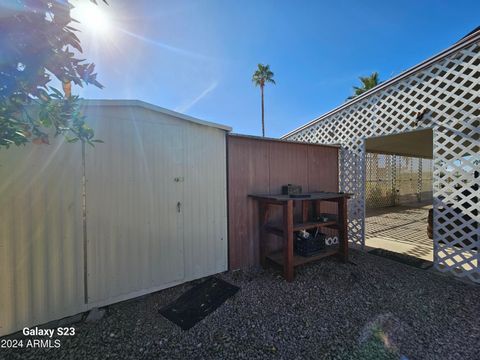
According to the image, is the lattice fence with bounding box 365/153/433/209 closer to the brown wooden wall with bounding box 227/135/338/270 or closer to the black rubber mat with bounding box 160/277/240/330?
the brown wooden wall with bounding box 227/135/338/270

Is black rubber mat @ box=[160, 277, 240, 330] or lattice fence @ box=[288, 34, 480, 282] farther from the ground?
lattice fence @ box=[288, 34, 480, 282]

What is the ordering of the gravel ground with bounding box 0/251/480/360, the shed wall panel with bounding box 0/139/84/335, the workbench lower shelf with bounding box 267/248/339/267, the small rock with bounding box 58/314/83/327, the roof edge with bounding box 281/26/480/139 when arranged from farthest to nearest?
1. the workbench lower shelf with bounding box 267/248/339/267
2. the roof edge with bounding box 281/26/480/139
3. the small rock with bounding box 58/314/83/327
4. the shed wall panel with bounding box 0/139/84/335
5. the gravel ground with bounding box 0/251/480/360

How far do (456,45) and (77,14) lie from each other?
425 centimetres

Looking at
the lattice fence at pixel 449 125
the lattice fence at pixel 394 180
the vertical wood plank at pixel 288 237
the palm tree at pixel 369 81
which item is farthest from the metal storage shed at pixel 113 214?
Answer: the palm tree at pixel 369 81

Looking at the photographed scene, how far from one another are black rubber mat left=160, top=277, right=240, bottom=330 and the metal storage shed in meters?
0.23

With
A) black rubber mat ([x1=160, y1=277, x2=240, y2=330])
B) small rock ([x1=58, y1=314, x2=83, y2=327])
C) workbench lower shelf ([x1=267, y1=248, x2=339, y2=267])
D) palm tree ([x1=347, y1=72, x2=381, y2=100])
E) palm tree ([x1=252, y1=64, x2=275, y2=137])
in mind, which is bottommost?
black rubber mat ([x1=160, y1=277, x2=240, y2=330])

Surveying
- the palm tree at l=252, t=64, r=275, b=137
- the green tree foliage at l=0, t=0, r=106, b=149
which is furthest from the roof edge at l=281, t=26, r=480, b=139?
the palm tree at l=252, t=64, r=275, b=137

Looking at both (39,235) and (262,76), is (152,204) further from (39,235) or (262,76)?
(262,76)

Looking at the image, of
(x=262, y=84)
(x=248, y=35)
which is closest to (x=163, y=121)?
(x=248, y=35)

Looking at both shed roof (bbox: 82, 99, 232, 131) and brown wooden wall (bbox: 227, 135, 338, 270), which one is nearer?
shed roof (bbox: 82, 99, 232, 131)

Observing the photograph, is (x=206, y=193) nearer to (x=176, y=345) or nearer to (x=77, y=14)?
(x=176, y=345)

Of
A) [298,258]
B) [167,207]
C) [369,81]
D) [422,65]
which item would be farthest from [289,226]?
[369,81]

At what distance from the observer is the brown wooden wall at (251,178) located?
9.82 feet

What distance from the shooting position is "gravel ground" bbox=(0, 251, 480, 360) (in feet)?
5.24
